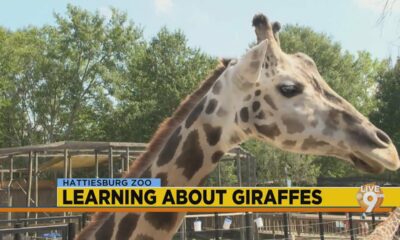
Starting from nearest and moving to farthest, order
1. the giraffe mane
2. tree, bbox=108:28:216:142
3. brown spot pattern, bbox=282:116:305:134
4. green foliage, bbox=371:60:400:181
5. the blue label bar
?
brown spot pattern, bbox=282:116:305:134
the blue label bar
the giraffe mane
tree, bbox=108:28:216:142
green foliage, bbox=371:60:400:181

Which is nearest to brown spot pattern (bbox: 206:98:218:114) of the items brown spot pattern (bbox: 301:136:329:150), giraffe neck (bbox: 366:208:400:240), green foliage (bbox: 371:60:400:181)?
brown spot pattern (bbox: 301:136:329:150)

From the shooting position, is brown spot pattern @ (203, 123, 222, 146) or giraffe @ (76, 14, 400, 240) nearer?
giraffe @ (76, 14, 400, 240)

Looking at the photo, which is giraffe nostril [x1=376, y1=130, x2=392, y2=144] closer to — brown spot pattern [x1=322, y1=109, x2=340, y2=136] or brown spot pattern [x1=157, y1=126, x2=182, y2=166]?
brown spot pattern [x1=322, y1=109, x2=340, y2=136]

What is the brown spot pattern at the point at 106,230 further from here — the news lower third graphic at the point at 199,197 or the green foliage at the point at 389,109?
the green foliage at the point at 389,109

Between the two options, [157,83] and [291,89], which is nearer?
[291,89]

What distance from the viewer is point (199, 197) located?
9.78 feet

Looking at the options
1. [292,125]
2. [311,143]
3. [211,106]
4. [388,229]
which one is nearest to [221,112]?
[211,106]

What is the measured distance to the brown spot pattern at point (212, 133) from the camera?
2.76m

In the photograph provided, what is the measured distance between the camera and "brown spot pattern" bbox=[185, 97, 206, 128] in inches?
113

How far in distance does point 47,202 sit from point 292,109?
18.4 metres

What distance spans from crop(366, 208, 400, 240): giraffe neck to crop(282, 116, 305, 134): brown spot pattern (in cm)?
233

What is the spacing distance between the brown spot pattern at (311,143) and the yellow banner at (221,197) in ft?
2.35

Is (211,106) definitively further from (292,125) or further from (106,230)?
(106,230)

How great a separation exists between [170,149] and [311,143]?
33.0 inches
